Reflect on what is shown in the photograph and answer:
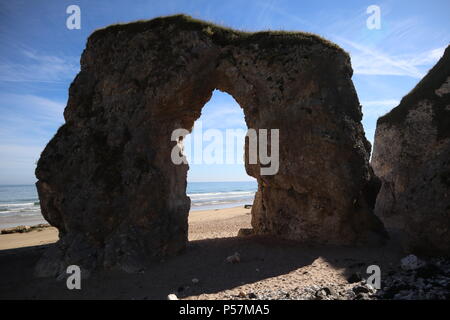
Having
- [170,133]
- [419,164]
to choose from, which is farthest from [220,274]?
[419,164]

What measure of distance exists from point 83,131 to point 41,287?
5.54 metres

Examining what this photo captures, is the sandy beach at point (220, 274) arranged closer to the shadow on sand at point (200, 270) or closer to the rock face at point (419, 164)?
the shadow on sand at point (200, 270)

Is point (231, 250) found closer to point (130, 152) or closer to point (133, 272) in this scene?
point (133, 272)

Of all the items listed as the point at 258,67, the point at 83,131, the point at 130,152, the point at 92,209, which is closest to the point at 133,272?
the point at 92,209

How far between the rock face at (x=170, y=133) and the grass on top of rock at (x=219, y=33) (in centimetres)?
5

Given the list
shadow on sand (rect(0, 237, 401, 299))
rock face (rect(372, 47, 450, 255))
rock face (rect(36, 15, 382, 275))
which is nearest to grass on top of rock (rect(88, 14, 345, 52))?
rock face (rect(36, 15, 382, 275))

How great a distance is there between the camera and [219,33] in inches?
508

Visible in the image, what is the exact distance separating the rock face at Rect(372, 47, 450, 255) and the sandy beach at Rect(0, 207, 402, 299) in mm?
1368

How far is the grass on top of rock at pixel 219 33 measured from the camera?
1248 centimetres

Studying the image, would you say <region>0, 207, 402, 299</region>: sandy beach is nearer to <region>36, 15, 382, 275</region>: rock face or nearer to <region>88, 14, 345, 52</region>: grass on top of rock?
<region>36, 15, 382, 275</region>: rock face

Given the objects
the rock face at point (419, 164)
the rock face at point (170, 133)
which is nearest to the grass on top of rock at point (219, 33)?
the rock face at point (170, 133)

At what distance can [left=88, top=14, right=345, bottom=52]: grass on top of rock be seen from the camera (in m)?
12.5

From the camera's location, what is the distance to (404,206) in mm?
A: 10367

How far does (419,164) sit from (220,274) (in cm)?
1328
